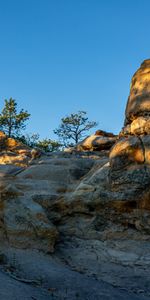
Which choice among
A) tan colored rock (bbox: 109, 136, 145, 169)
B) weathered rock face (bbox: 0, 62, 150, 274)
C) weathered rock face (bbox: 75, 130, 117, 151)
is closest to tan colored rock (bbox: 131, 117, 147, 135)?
weathered rock face (bbox: 0, 62, 150, 274)

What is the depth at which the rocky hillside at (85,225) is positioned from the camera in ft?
30.4

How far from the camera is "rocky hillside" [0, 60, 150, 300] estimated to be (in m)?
9.27

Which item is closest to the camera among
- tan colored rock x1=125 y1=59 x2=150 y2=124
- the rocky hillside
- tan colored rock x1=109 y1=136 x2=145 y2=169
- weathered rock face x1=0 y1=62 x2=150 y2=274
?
the rocky hillside

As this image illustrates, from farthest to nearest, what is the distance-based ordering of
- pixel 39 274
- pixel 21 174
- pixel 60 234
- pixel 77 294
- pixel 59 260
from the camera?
pixel 21 174 → pixel 60 234 → pixel 59 260 → pixel 39 274 → pixel 77 294

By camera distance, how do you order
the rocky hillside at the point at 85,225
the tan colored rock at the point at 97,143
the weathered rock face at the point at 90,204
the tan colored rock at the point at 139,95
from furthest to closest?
the tan colored rock at the point at 97,143 < the tan colored rock at the point at 139,95 < the weathered rock face at the point at 90,204 < the rocky hillside at the point at 85,225

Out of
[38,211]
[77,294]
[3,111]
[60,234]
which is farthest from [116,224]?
[3,111]

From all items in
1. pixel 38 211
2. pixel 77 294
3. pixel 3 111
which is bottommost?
pixel 77 294

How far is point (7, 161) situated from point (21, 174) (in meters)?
13.8

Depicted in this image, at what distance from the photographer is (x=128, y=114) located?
1650 centimetres

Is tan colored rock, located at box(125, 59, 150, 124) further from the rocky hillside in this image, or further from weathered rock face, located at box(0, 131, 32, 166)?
weathered rock face, located at box(0, 131, 32, 166)

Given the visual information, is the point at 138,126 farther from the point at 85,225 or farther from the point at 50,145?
the point at 50,145

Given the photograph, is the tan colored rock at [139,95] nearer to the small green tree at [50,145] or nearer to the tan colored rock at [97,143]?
the tan colored rock at [97,143]

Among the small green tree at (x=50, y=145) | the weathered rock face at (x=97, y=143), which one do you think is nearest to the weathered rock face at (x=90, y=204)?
the weathered rock face at (x=97, y=143)

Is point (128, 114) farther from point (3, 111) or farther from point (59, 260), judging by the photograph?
point (3, 111)
